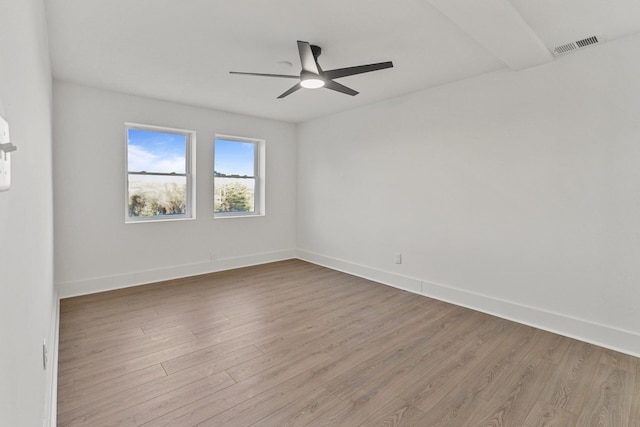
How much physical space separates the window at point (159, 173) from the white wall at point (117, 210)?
0.15 meters

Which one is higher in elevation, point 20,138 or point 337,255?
point 20,138

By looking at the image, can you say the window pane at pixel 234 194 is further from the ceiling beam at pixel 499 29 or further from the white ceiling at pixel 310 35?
the ceiling beam at pixel 499 29

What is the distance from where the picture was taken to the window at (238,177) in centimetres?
520

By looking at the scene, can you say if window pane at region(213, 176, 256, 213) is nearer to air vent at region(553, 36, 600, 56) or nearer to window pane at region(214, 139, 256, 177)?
window pane at region(214, 139, 256, 177)

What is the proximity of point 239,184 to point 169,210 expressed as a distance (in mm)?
1225

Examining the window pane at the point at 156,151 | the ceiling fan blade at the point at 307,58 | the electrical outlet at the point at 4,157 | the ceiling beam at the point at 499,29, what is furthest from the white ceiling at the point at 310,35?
the electrical outlet at the point at 4,157

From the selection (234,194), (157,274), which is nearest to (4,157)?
(157,274)

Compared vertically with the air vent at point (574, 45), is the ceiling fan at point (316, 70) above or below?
below

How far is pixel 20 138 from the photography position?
1.10 metres

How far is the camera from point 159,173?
4.59 meters

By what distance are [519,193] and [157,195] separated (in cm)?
461

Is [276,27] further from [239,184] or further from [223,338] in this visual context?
[239,184]

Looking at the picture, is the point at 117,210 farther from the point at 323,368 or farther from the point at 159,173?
the point at 323,368

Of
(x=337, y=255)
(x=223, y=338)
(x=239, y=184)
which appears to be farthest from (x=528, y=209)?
(x=239, y=184)
